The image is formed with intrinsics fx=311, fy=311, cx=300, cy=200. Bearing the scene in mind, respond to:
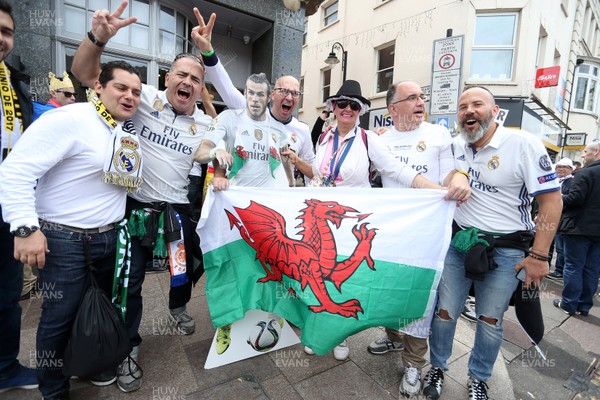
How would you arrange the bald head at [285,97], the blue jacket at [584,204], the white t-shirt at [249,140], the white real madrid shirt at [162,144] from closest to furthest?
1. the white real madrid shirt at [162,144]
2. the white t-shirt at [249,140]
3. the bald head at [285,97]
4. the blue jacket at [584,204]

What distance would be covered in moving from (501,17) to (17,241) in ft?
42.0

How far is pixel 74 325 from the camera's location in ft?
5.96

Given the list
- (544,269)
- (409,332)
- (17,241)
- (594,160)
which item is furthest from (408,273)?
(594,160)

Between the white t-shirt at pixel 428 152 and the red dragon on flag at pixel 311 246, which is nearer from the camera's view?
the red dragon on flag at pixel 311 246

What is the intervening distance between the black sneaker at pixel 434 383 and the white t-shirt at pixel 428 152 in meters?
1.42

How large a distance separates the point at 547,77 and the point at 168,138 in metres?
12.0

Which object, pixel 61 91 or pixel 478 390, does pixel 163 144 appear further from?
pixel 478 390

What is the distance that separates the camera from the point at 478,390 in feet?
7.30

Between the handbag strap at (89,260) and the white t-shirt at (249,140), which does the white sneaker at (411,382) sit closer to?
the white t-shirt at (249,140)

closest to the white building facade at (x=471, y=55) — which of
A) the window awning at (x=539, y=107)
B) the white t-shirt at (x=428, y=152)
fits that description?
the window awning at (x=539, y=107)

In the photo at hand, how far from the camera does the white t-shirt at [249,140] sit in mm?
2535

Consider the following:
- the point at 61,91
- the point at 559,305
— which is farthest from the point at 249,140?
the point at 559,305

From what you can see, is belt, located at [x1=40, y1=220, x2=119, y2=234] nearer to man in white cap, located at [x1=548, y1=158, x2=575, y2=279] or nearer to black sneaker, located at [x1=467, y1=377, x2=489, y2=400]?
black sneaker, located at [x1=467, y1=377, x2=489, y2=400]

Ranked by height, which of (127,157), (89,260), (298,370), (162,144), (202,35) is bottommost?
(298,370)
